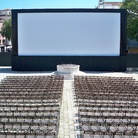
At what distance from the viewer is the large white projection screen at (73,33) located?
24922 mm

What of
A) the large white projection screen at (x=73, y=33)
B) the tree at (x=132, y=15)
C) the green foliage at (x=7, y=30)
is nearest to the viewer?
the large white projection screen at (x=73, y=33)

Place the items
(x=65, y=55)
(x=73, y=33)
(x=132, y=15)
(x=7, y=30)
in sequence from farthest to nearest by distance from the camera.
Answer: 1. (x=7, y=30)
2. (x=132, y=15)
3. (x=65, y=55)
4. (x=73, y=33)

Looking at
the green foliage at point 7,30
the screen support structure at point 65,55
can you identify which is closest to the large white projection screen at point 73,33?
the screen support structure at point 65,55

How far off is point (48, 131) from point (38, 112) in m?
2.13

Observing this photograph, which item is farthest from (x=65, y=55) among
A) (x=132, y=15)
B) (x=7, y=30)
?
(x=7, y=30)

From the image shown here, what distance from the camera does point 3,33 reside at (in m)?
52.1

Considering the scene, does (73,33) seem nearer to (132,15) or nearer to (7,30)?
(132,15)

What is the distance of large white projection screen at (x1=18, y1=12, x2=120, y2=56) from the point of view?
24922 millimetres

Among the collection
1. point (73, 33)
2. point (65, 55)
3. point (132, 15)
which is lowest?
point (65, 55)

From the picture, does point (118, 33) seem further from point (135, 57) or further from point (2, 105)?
point (2, 105)

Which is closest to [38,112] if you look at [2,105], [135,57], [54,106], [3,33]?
[54,106]

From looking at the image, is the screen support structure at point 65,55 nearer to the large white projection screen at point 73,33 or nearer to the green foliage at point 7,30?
the large white projection screen at point 73,33

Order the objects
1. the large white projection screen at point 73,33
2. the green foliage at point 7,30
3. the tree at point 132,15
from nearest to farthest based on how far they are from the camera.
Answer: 1. the large white projection screen at point 73,33
2. the tree at point 132,15
3. the green foliage at point 7,30

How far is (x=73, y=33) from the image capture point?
24984 millimetres
